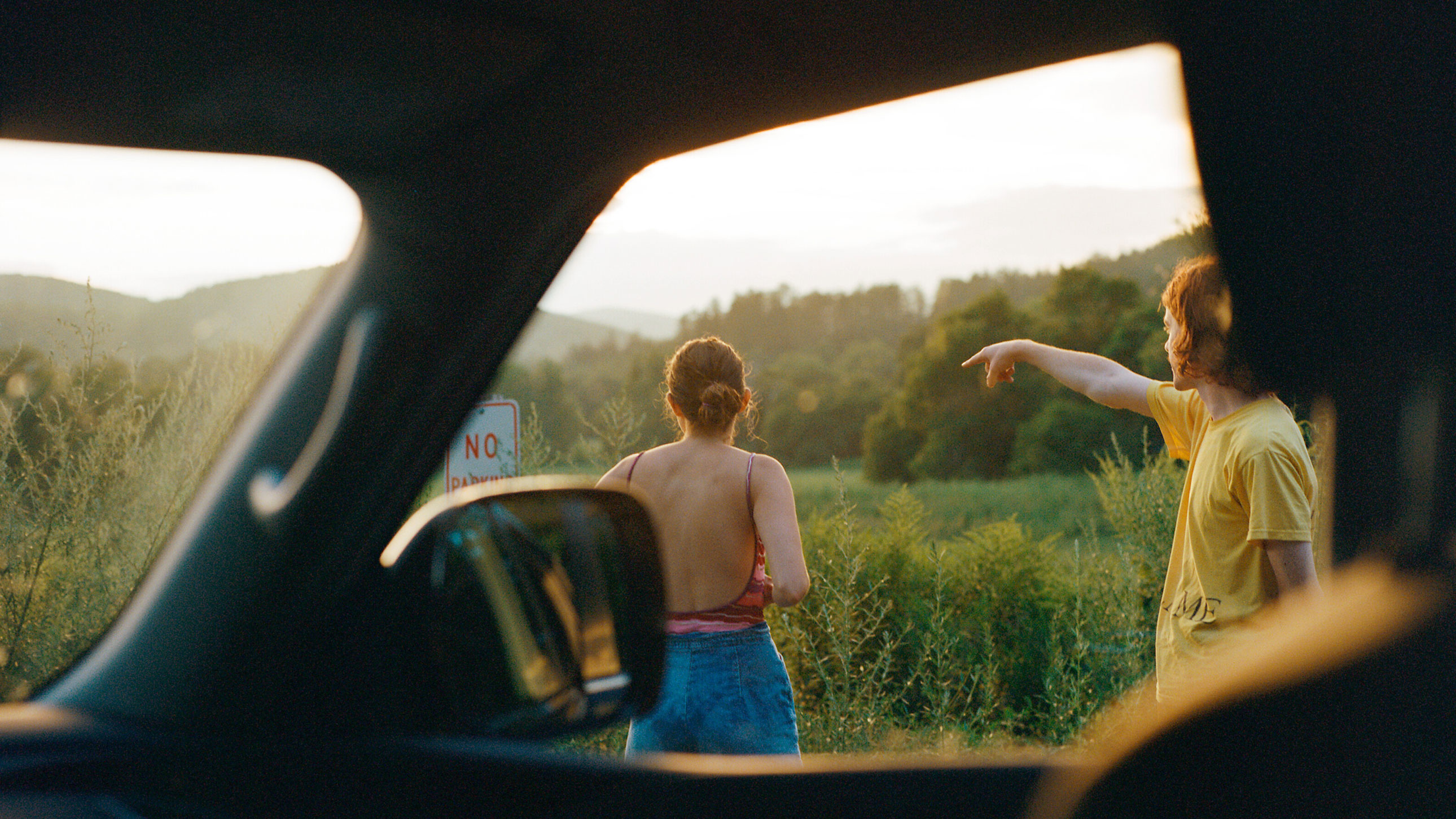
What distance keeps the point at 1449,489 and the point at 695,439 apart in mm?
3191

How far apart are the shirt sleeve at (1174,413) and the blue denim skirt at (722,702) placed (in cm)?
153

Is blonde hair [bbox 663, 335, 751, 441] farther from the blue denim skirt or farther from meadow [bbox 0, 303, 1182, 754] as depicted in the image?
meadow [bbox 0, 303, 1182, 754]

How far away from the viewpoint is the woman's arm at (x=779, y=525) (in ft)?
11.5

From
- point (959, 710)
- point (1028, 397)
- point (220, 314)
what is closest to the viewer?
point (220, 314)

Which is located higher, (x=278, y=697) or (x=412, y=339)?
(x=412, y=339)

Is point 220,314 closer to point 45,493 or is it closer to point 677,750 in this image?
point 45,493

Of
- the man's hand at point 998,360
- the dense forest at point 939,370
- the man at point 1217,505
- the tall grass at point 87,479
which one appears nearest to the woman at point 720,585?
the man's hand at point 998,360

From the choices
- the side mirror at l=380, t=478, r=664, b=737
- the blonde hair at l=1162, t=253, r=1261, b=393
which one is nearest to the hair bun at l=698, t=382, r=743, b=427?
the blonde hair at l=1162, t=253, r=1261, b=393

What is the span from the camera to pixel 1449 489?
23.0 inches

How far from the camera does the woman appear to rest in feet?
11.0

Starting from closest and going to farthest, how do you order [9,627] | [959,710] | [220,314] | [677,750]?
[220,314] → [9,627] → [677,750] → [959,710]

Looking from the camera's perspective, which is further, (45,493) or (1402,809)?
(45,493)

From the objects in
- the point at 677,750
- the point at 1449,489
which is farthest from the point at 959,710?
the point at 1449,489

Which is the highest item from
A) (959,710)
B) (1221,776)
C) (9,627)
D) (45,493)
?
(45,493)
